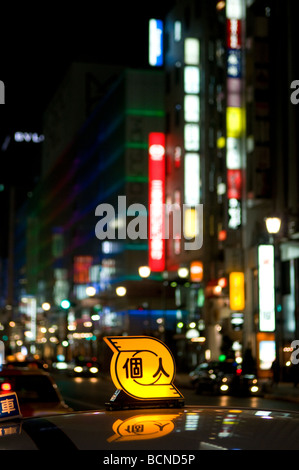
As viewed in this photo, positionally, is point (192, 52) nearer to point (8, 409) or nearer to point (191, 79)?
point (191, 79)

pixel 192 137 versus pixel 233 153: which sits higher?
pixel 192 137

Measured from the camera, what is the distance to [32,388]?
14.5m

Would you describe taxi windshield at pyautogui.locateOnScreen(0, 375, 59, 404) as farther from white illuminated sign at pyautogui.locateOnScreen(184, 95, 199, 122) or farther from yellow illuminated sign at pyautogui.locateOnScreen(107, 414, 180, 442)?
white illuminated sign at pyautogui.locateOnScreen(184, 95, 199, 122)

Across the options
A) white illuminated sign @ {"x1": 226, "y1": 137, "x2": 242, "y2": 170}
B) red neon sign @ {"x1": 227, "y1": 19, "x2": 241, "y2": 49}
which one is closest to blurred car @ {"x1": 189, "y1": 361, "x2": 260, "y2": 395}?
white illuminated sign @ {"x1": 226, "y1": 137, "x2": 242, "y2": 170}

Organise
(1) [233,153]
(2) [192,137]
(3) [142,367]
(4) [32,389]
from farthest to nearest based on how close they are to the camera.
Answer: (2) [192,137], (1) [233,153], (4) [32,389], (3) [142,367]

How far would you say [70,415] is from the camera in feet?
12.8

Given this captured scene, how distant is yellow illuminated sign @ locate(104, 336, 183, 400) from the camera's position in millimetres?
3943

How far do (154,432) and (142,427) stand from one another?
0.36 ft

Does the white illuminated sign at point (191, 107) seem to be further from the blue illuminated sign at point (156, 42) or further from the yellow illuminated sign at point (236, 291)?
the yellow illuminated sign at point (236, 291)

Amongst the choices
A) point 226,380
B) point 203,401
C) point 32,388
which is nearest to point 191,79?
point 226,380

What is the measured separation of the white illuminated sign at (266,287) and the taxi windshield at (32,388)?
32889 mm

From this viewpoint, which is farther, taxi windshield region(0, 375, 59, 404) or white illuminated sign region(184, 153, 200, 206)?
white illuminated sign region(184, 153, 200, 206)

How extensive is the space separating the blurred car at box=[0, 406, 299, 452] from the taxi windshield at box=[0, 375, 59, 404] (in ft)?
35.0
